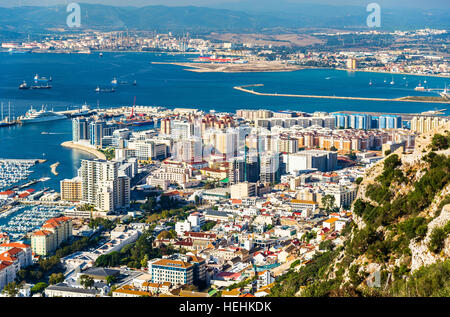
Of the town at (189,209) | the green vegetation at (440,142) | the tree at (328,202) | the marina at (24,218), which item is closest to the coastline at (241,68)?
the town at (189,209)

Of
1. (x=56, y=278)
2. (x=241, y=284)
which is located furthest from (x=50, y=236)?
(x=241, y=284)

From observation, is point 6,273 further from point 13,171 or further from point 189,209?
point 13,171

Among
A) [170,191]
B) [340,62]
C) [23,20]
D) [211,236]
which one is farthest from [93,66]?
[211,236]

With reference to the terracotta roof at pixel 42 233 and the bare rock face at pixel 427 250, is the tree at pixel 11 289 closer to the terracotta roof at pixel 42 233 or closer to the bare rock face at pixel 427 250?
the terracotta roof at pixel 42 233

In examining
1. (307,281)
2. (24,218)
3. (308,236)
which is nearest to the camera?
(307,281)

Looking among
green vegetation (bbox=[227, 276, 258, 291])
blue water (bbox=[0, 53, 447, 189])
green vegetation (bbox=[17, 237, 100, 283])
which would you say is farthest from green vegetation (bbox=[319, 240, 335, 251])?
blue water (bbox=[0, 53, 447, 189])

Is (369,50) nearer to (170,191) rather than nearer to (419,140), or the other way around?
(170,191)

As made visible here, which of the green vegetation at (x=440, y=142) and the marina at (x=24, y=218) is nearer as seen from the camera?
the green vegetation at (x=440, y=142)
